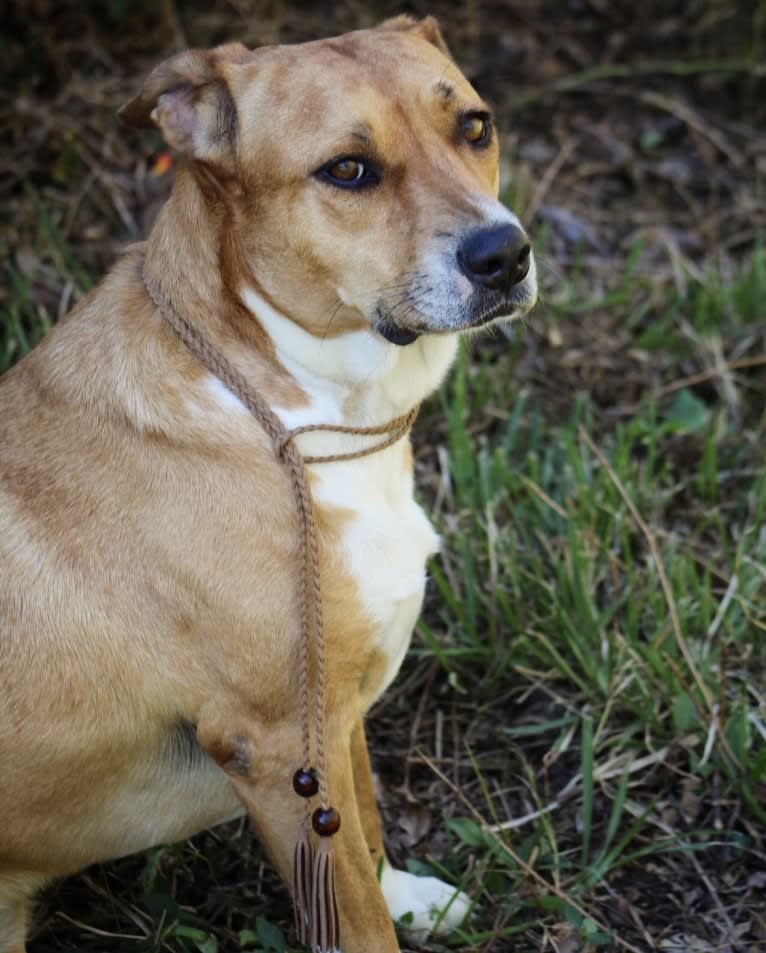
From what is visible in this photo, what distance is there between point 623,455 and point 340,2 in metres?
3.13

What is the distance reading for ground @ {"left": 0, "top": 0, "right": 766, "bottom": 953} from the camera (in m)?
3.02

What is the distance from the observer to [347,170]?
96.4 inches

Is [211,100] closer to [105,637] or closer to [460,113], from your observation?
[460,113]

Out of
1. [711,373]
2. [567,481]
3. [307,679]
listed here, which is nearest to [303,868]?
[307,679]

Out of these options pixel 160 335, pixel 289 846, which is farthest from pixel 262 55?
pixel 289 846

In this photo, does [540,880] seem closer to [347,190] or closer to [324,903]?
[324,903]

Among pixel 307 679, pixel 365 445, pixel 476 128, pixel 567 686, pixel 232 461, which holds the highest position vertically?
pixel 476 128

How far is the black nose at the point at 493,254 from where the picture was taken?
2.39 m

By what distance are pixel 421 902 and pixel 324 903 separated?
68 centimetres

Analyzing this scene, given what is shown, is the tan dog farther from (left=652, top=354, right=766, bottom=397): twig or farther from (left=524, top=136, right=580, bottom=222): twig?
(left=524, top=136, right=580, bottom=222): twig

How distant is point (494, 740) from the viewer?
342 centimetres

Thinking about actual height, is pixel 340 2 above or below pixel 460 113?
below

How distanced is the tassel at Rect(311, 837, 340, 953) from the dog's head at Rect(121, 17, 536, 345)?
3.58ft

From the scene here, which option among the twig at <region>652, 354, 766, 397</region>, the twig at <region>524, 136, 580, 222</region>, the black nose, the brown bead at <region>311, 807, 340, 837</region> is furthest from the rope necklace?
the twig at <region>524, 136, 580, 222</region>
